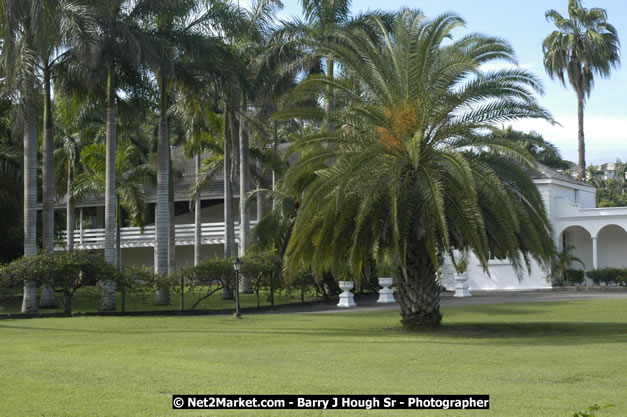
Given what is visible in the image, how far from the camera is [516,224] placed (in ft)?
58.6

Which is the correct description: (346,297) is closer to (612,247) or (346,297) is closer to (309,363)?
(309,363)

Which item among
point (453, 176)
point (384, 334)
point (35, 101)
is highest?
point (35, 101)

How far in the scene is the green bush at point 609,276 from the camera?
38719mm

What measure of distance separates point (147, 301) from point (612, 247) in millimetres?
25314

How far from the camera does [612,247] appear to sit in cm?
4162

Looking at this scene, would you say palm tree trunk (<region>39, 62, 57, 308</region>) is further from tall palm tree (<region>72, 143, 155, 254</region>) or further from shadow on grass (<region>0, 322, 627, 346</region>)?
shadow on grass (<region>0, 322, 627, 346</region>)

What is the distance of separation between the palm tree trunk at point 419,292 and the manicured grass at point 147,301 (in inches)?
448

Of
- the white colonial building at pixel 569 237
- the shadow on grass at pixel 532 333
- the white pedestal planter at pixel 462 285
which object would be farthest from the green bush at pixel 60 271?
the white colonial building at pixel 569 237

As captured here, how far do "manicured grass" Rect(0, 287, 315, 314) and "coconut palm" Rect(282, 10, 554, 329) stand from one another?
10875mm

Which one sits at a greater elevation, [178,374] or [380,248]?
[380,248]

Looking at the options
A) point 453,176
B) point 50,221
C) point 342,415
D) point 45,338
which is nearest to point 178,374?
point 342,415

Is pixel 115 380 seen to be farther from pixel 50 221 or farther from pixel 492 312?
pixel 50 221

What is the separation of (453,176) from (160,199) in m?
15.4

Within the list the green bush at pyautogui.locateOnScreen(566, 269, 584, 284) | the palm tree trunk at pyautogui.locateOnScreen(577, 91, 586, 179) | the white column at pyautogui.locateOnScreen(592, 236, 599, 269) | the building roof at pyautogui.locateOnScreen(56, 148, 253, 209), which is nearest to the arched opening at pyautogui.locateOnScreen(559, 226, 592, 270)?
the green bush at pyautogui.locateOnScreen(566, 269, 584, 284)
